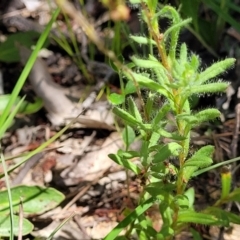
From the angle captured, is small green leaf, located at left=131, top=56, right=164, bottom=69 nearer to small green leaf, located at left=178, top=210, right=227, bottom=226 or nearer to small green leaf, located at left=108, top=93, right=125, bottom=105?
small green leaf, located at left=108, top=93, right=125, bottom=105

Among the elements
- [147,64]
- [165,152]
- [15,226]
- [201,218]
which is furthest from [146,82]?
[15,226]

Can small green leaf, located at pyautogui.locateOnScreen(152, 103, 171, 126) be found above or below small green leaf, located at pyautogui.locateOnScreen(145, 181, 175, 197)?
above

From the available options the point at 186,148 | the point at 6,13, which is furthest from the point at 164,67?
the point at 6,13

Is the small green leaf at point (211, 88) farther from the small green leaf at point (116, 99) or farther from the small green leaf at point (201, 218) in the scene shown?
the small green leaf at point (201, 218)

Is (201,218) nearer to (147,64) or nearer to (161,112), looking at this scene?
(161,112)

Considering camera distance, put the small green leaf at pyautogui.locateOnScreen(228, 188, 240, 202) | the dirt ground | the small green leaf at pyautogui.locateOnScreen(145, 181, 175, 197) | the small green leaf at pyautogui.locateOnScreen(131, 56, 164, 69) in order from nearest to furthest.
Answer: the small green leaf at pyautogui.locateOnScreen(131, 56, 164, 69), the small green leaf at pyautogui.locateOnScreen(145, 181, 175, 197), the small green leaf at pyautogui.locateOnScreen(228, 188, 240, 202), the dirt ground

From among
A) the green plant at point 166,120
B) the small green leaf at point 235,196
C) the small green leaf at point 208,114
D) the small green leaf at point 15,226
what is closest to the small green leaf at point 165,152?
the green plant at point 166,120

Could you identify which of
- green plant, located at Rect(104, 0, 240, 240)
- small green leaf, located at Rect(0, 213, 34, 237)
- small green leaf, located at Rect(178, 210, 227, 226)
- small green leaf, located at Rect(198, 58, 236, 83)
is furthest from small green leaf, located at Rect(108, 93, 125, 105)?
small green leaf, located at Rect(0, 213, 34, 237)
